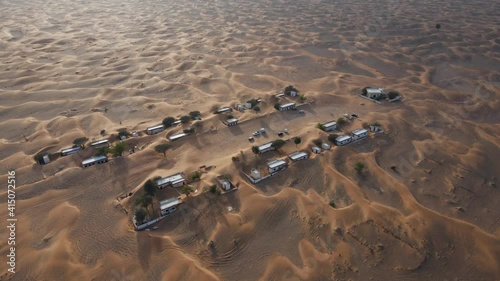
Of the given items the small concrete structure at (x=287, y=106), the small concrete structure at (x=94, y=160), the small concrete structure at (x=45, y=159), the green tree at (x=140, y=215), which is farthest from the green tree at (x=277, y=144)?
the small concrete structure at (x=45, y=159)

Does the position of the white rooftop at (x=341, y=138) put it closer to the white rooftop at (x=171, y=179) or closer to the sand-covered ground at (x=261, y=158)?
the sand-covered ground at (x=261, y=158)

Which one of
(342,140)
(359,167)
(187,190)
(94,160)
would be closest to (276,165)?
(359,167)

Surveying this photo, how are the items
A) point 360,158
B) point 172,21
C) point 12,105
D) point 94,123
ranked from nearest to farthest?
point 360,158 → point 94,123 → point 12,105 → point 172,21

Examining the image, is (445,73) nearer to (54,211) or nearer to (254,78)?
(254,78)

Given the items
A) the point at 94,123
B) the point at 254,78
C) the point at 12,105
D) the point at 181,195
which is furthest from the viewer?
the point at 254,78

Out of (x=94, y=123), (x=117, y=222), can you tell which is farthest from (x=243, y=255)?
(x=94, y=123)

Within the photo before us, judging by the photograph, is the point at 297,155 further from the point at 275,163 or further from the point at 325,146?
the point at 325,146
